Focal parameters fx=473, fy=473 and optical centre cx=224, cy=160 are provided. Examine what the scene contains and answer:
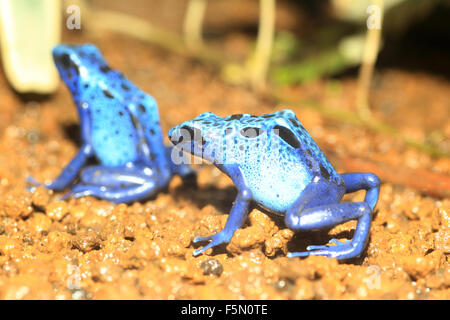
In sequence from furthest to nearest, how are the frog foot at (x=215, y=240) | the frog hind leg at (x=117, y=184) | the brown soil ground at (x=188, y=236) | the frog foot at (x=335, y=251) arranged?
the frog hind leg at (x=117, y=184) → the frog foot at (x=215, y=240) → the frog foot at (x=335, y=251) → the brown soil ground at (x=188, y=236)

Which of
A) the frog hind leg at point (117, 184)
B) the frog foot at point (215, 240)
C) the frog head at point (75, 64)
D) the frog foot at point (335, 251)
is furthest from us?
the frog head at point (75, 64)

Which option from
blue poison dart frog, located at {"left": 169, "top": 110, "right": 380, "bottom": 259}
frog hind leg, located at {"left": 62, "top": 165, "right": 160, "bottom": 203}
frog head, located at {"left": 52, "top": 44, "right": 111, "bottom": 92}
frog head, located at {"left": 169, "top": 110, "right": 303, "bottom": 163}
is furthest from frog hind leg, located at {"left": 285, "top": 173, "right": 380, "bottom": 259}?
frog head, located at {"left": 52, "top": 44, "right": 111, "bottom": 92}

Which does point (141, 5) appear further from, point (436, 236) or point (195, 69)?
point (436, 236)

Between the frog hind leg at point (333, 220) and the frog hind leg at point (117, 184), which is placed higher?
the frog hind leg at point (333, 220)

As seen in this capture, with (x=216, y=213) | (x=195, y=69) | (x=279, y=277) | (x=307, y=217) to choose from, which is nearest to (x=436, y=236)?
(x=307, y=217)

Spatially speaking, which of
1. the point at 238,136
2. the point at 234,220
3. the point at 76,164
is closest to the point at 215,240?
the point at 234,220

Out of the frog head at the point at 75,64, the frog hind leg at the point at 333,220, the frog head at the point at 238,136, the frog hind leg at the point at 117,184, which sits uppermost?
the frog head at the point at 75,64

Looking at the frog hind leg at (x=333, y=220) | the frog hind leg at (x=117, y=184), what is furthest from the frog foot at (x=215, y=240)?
the frog hind leg at (x=117, y=184)

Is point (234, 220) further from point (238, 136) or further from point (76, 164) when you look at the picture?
point (76, 164)

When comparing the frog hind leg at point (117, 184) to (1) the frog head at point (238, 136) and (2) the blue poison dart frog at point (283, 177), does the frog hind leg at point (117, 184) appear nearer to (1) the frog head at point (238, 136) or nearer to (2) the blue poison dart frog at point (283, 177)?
(1) the frog head at point (238, 136)
